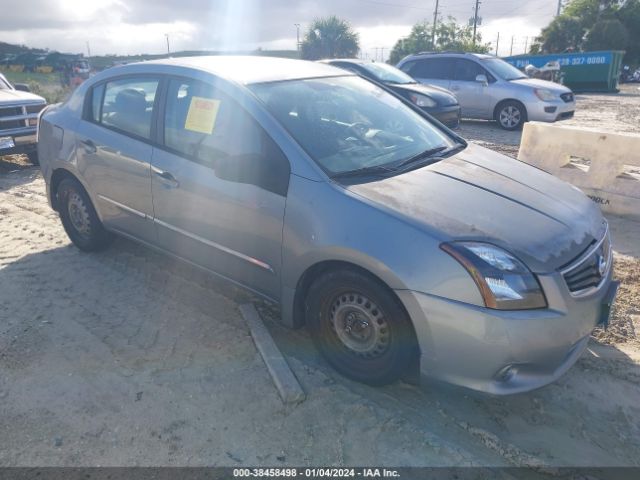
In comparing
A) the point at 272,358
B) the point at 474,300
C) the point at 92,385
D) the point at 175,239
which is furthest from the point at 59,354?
the point at 474,300

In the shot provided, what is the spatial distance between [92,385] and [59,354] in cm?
47

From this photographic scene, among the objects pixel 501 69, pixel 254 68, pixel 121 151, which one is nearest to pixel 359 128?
pixel 254 68

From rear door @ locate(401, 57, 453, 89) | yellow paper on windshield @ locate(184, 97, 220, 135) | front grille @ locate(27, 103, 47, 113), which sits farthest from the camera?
rear door @ locate(401, 57, 453, 89)

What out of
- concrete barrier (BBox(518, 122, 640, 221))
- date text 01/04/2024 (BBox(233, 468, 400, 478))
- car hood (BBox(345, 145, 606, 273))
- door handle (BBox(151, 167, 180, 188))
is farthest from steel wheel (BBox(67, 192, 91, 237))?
concrete barrier (BBox(518, 122, 640, 221))

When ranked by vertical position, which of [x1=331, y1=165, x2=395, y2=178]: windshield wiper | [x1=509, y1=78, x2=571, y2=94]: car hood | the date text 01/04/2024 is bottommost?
the date text 01/04/2024

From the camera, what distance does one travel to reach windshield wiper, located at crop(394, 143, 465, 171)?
311cm

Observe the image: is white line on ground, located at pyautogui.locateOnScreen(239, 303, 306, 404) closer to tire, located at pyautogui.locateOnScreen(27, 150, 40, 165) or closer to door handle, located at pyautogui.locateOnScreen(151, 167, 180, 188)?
door handle, located at pyautogui.locateOnScreen(151, 167, 180, 188)

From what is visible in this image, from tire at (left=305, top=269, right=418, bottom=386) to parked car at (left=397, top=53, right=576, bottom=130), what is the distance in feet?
32.4

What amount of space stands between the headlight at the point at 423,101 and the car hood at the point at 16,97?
6.88 m

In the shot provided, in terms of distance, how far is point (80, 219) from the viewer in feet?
14.9

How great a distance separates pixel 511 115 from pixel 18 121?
9.94 meters

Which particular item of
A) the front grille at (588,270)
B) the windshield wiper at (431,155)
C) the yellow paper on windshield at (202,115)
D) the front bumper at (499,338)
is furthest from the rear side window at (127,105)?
the front grille at (588,270)

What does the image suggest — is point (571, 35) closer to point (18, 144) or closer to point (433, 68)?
point (433, 68)

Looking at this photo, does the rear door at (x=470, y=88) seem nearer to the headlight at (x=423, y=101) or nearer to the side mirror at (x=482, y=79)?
the side mirror at (x=482, y=79)
